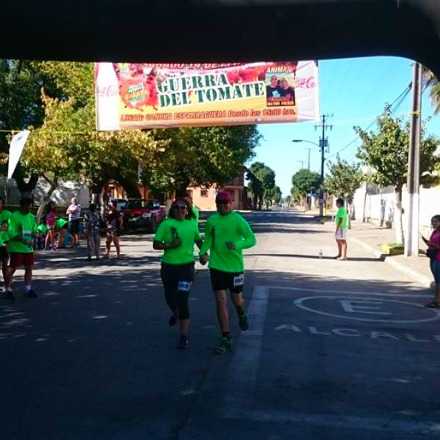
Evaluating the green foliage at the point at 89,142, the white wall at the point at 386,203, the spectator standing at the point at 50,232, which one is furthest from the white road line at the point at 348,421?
the green foliage at the point at 89,142

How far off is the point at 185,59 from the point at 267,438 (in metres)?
2.90

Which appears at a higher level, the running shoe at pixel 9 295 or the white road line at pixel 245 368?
the running shoe at pixel 9 295

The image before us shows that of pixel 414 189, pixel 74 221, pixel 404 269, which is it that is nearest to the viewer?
pixel 404 269

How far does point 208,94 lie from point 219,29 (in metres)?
12.9

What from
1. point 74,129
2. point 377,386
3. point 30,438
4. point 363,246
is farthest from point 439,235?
point 74,129

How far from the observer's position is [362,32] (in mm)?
4789

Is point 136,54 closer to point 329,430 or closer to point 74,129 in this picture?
point 329,430

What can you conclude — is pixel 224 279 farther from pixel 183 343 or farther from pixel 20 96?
pixel 20 96

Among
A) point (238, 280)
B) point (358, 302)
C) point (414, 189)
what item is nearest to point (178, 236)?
point (238, 280)

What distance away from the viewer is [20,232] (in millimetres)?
10258

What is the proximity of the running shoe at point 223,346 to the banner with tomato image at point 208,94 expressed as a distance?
36.9ft

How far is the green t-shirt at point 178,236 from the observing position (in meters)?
7.16

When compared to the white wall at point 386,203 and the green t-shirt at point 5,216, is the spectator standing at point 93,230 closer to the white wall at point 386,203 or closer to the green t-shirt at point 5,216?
the green t-shirt at point 5,216

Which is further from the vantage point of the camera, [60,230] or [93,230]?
[60,230]
